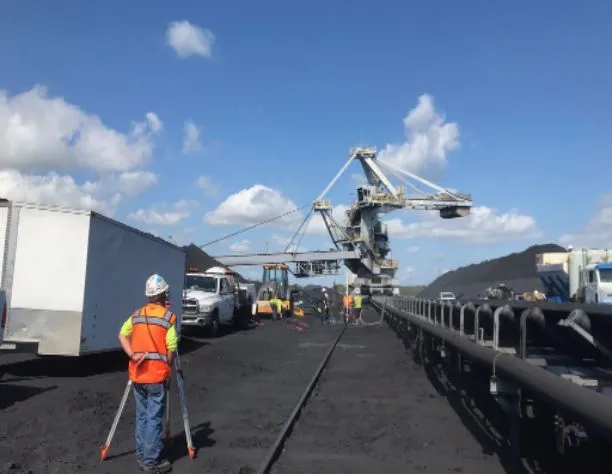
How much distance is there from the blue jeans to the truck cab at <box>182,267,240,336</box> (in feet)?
56.0

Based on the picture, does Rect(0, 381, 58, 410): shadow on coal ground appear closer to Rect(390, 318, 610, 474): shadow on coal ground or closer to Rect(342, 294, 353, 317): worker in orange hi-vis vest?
Rect(390, 318, 610, 474): shadow on coal ground

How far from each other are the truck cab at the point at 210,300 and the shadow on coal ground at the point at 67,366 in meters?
7.81

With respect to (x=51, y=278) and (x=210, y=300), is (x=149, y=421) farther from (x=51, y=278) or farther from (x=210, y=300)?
(x=210, y=300)

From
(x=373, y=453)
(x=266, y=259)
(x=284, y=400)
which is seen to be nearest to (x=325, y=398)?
(x=284, y=400)

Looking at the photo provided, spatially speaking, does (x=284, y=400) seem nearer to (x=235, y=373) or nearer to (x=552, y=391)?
(x=235, y=373)

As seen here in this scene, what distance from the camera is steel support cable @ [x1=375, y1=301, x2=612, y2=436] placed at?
3504 millimetres

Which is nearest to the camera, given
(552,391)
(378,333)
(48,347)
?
(552,391)

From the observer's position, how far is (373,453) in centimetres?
733

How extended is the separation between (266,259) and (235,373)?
187ft

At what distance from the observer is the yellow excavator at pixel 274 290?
132ft

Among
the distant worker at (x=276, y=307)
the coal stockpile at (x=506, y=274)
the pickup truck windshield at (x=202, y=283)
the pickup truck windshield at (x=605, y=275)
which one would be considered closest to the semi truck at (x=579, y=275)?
the pickup truck windshield at (x=605, y=275)

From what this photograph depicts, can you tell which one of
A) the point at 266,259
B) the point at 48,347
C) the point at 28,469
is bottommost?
the point at 28,469

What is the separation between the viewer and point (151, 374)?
6238 millimetres

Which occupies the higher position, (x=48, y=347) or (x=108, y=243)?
(x=108, y=243)
